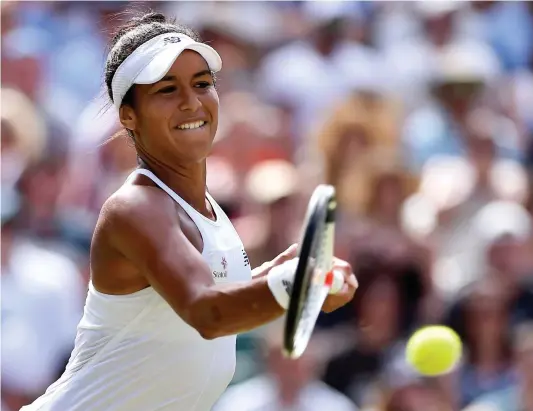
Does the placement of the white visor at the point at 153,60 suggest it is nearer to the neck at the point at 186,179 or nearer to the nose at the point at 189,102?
the nose at the point at 189,102

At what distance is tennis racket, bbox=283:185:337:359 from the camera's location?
2.69m

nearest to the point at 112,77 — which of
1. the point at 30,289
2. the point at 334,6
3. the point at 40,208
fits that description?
the point at 30,289

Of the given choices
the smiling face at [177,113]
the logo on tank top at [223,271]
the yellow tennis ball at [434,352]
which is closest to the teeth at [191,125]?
the smiling face at [177,113]

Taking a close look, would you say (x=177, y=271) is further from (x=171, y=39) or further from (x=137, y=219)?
(x=171, y=39)

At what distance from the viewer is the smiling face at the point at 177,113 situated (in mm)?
3389

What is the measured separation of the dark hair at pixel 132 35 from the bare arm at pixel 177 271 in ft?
1.50

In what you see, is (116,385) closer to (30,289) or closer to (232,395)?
(232,395)

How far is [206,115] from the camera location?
346 cm

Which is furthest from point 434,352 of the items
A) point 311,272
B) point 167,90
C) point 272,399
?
point 311,272

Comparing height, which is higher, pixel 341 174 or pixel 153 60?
pixel 153 60

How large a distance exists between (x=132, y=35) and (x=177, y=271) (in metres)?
0.92

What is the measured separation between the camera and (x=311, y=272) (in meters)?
2.82

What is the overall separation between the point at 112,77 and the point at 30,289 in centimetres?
329

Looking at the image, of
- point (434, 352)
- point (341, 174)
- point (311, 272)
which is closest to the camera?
point (311, 272)
